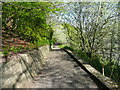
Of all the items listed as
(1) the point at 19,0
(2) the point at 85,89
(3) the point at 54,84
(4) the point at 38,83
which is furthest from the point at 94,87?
(1) the point at 19,0

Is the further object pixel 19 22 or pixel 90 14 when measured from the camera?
pixel 90 14

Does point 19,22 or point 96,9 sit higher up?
point 96,9

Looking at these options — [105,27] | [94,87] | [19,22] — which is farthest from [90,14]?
[94,87]

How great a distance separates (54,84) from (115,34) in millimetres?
6316

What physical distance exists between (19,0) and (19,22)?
1.91 meters

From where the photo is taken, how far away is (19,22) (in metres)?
6.31

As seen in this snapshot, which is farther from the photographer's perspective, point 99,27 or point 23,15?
point 99,27

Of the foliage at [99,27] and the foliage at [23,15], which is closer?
the foliage at [23,15]

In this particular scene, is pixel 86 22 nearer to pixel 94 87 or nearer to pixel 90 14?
pixel 90 14

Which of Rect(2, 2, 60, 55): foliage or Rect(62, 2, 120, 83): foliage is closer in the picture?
Rect(2, 2, 60, 55): foliage

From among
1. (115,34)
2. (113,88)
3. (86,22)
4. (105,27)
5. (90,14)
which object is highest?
(90,14)

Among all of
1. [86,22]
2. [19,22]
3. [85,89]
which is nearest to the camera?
[85,89]

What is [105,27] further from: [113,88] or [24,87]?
[24,87]

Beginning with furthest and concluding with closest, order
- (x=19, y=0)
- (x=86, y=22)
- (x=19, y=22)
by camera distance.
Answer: (x=86, y=22) → (x=19, y=22) → (x=19, y=0)
